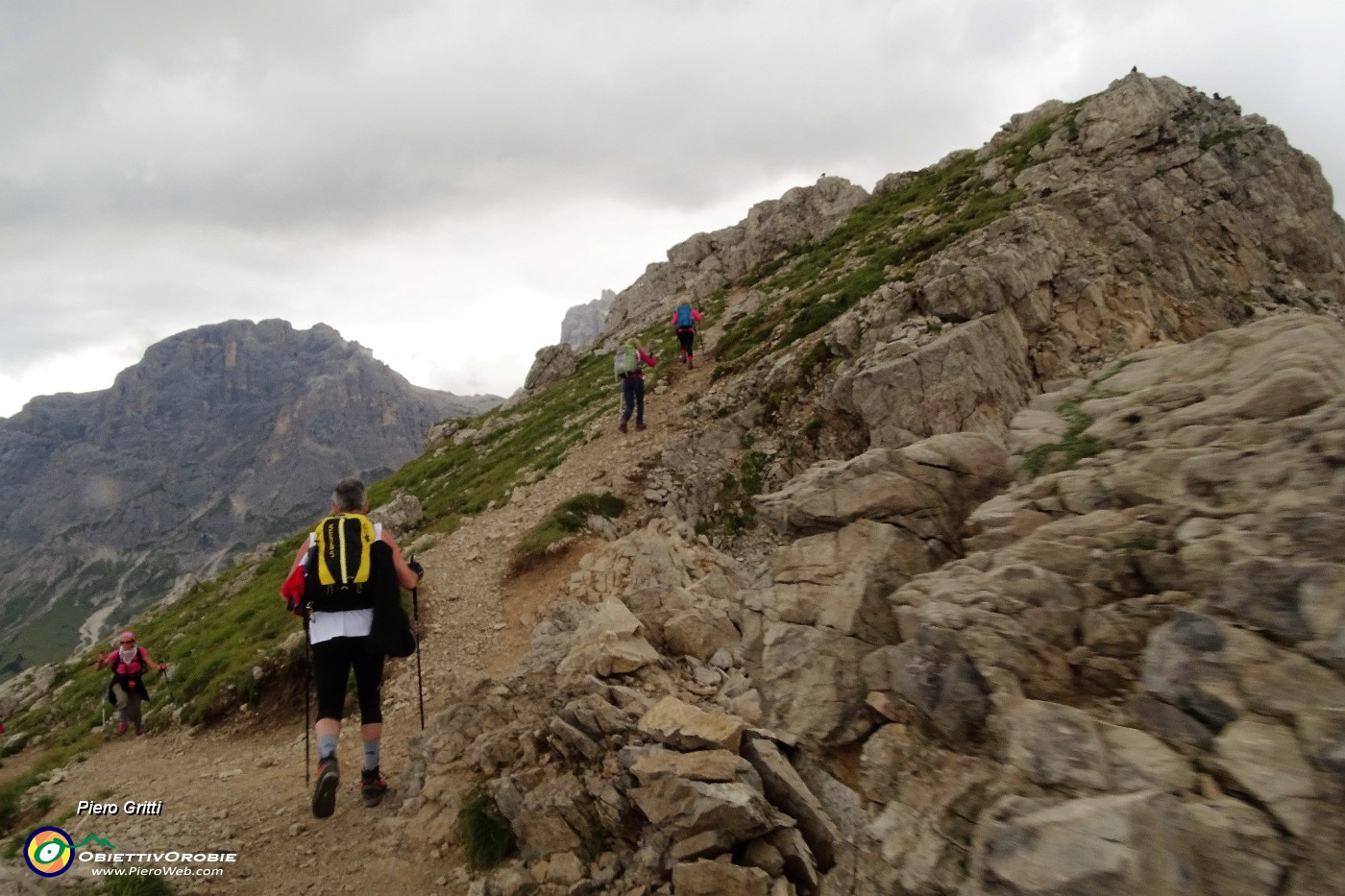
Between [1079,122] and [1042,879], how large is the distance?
40387mm

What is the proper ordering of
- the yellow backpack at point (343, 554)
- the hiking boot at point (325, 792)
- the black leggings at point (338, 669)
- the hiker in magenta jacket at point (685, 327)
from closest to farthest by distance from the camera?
the hiking boot at point (325, 792)
the yellow backpack at point (343, 554)
the black leggings at point (338, 669)
the hiker in magenta jacket at point (685, 327)

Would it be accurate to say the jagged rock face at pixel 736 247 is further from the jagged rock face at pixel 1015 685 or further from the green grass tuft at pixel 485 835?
the green grass tuft at pixel 485 835

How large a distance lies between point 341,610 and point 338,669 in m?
0.81

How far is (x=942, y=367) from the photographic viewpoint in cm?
1847

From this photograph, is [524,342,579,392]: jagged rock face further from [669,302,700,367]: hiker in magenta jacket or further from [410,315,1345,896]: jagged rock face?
[410,315,1345,896]: jagged rock face

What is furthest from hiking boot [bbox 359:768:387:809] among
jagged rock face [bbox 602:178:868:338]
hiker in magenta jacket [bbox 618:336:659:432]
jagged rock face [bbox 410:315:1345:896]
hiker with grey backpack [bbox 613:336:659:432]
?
jagged rock face [bbox 602:178:868:338]

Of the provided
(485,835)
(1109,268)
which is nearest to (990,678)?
(485,835)

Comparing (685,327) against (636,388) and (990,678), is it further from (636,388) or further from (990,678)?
(990,678)

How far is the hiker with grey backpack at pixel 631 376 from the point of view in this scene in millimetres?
24609

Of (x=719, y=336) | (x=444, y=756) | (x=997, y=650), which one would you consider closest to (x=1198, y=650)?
(x=997, y=650)

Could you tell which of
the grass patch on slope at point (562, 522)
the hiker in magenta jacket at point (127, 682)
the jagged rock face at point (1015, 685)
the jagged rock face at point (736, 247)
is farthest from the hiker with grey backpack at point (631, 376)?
the jagged rock face at point (736, 247)

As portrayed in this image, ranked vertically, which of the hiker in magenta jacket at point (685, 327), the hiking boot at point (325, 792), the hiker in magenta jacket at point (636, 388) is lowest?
the hiking boot at point (325, 792)

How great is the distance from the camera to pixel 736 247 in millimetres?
61188

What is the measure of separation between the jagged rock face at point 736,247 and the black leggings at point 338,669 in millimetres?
49536
